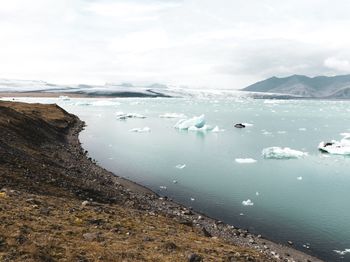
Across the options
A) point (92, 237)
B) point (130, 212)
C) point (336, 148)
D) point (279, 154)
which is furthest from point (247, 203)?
point (336, 148)

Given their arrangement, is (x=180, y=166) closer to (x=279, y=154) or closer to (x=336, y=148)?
(x=279, y=154)

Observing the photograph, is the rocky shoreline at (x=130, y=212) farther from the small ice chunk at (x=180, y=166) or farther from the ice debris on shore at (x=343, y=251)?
the small ice chunk at (x=180, y=166)

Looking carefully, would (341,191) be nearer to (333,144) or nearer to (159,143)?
(333,144)

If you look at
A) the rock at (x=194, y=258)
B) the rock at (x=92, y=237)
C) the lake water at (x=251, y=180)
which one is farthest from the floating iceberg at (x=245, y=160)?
the rock at (x=92, y=237)

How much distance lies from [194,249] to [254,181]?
23.0 meters

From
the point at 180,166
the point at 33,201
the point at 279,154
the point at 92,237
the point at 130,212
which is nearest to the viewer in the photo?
the point at 92,237

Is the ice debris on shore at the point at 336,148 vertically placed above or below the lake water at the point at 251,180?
above

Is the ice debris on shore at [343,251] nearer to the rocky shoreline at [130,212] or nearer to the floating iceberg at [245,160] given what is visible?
the rocky shoreline at [130,212]

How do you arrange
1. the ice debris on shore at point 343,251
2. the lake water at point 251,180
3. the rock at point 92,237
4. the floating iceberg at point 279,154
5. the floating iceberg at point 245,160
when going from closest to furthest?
A: 1. the rock at point 92,237
2. the ice debris on shore at point 343,251
3. the lake water at point 251,180
4. the floating iceberg at point 245,160
5. the floating iceberg at point 279,154

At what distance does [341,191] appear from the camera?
110ft

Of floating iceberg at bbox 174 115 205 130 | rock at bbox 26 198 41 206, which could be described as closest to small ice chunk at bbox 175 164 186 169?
rock at bbox 26 198 41 206

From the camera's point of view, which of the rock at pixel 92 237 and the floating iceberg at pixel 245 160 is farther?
the floating iceberg at pixel 245 160

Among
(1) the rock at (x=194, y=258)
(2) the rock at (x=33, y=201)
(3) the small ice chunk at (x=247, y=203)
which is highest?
(2) the rock at (x=33, y=201)

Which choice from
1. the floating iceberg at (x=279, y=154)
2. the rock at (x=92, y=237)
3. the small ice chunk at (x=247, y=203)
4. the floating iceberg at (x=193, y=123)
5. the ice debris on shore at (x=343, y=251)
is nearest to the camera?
the rock at (x=92, y=237)
